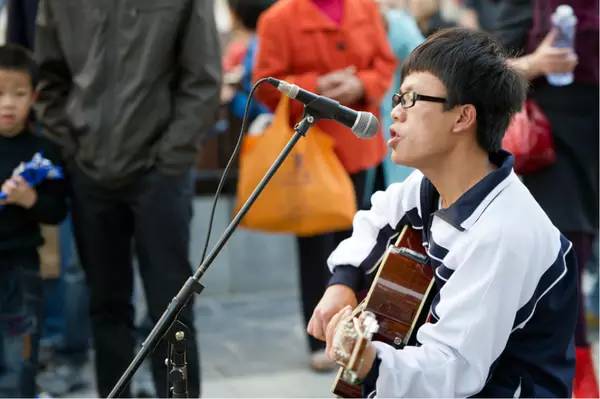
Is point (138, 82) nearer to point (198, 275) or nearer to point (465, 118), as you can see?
point (198, 275)

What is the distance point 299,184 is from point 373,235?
1676 mm

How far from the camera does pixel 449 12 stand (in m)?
9.09

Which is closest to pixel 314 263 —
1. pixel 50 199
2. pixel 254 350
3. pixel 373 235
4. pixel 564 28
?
pixel 254 350

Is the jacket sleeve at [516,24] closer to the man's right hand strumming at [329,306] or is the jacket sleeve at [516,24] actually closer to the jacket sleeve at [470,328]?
the man's right hand strumming at [329,306]

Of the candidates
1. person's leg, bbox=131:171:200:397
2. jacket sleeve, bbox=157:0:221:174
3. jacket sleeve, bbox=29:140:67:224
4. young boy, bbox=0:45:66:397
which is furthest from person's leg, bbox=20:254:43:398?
jacket sleeve, bbox=157:0:221:174

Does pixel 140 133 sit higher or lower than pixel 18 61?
lower

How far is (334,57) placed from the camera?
454 centimetres

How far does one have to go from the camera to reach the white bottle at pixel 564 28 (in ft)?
12.6

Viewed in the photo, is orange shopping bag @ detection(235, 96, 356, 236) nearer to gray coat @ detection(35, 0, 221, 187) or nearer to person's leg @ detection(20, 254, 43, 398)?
gray coat @ detection(35, 0, 221, 187)

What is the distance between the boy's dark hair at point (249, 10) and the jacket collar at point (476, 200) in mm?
3121

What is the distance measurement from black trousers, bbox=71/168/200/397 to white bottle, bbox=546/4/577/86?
146cm

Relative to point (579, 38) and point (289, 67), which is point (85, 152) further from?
point (579, 38)

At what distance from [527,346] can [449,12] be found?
23.0 ft

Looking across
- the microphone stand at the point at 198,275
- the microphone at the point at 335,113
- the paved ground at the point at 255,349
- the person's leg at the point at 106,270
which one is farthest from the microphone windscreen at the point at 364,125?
the paved ground at the point at 255,349
